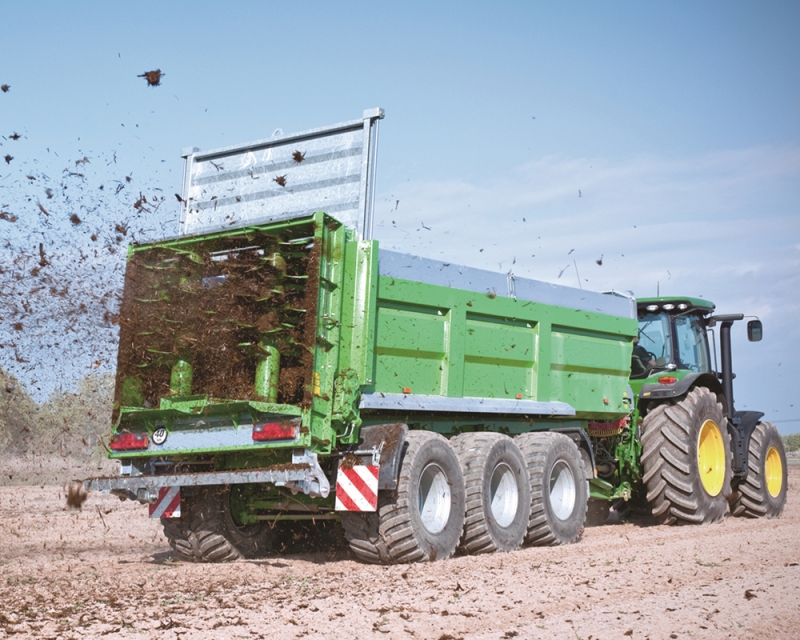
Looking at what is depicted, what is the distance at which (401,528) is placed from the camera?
7.22 m

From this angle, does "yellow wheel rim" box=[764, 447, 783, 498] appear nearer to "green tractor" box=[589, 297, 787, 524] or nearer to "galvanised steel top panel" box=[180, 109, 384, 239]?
"green tractor" box=[589, 297, 787, 524]

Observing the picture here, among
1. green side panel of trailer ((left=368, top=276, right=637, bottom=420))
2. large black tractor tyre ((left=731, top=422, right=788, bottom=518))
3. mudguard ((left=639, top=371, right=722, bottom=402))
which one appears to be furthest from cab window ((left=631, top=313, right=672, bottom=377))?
large black tractor tyre ((left=731, top=422, right=788, bottom=518))

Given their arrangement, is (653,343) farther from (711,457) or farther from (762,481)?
(762,481)

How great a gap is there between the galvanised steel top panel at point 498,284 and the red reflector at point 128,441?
92.0 inches

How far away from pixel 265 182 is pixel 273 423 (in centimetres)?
259

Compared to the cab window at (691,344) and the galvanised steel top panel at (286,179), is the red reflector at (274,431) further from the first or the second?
the cab window at (691,344)

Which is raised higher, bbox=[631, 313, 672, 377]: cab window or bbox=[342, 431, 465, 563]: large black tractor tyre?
bbox=[631, 313, 672, 377]: cab window

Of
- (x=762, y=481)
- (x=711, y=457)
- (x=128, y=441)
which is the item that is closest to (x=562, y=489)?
(x=711, y=457)

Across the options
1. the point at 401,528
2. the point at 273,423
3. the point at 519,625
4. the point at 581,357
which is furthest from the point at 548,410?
the point at 519,625

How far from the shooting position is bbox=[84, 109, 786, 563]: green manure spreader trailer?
7148 mm

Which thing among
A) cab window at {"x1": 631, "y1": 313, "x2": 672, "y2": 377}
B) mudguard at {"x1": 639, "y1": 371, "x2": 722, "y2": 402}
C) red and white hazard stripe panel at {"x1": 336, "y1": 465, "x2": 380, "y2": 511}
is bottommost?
red and white hazard stripe panel at {"x1": 336, "y1": 465, "x2": 380, "y2": 511}

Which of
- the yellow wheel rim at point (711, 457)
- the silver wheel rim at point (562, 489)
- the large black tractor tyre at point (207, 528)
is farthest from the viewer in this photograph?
the yellow wheel rim at point (711, 457)

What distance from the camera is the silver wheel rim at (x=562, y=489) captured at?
30.8ft

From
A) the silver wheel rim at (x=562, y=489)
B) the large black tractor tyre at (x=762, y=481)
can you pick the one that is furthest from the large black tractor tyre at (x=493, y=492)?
the large black tractor tyre at (x=762, y=481)
